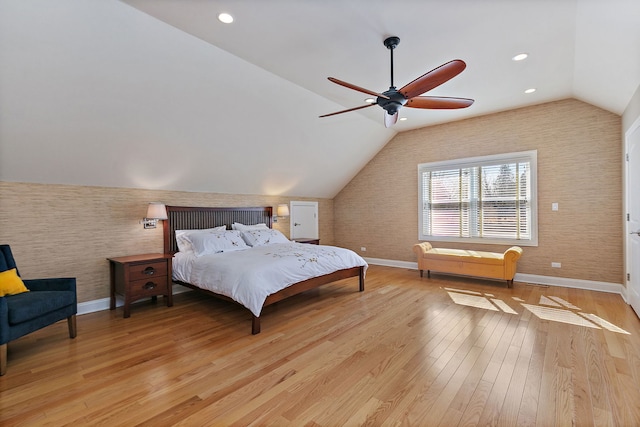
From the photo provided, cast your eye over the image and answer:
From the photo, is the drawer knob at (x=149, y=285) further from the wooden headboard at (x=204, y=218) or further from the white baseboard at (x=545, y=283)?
the wooden headboard at (x=204, y=218)

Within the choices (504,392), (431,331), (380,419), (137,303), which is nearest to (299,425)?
(380,419)

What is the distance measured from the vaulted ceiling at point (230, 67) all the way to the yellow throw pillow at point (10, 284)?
1.14m

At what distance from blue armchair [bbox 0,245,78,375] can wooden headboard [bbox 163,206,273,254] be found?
1602 mm

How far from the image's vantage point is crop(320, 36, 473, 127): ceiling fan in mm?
2252

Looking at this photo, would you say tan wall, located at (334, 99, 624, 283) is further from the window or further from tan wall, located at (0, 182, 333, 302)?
tan wall, located at (0, 182, 333, 302)

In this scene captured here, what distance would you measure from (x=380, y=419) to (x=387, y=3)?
2940mm

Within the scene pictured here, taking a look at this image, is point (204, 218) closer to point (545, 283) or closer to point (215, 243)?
point (215, 243)

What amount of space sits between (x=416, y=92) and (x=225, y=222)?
3.85 m

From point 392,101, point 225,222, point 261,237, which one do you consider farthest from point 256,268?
point 225,222

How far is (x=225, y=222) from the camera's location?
5.23 meters

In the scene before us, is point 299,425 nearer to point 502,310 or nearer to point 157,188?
point 502,310

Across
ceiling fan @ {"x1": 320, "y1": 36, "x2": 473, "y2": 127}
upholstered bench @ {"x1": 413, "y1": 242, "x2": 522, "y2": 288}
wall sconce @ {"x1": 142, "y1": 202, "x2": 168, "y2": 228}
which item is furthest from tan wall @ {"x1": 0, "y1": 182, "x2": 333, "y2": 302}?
upholstered bench @ {"x1": 413, "y1": 242, "x2": 522, "y2": 288}

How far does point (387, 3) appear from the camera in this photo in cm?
232

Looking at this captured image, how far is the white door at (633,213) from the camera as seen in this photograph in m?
3.26
